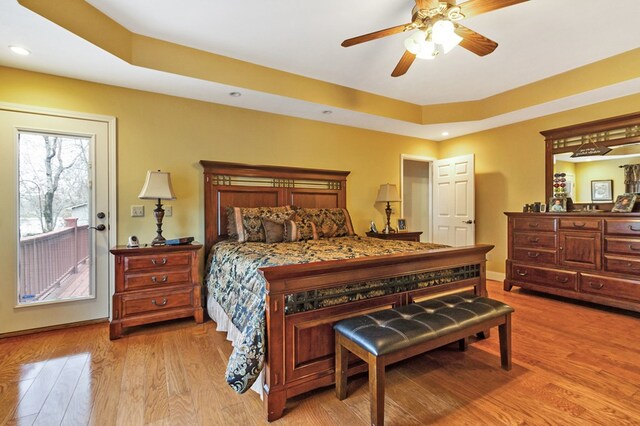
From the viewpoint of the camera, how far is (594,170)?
12.0 feet

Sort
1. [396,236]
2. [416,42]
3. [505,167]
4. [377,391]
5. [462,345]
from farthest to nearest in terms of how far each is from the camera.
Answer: [505,167] → [396,236] → [462,345] → [416,42] → [377,391]

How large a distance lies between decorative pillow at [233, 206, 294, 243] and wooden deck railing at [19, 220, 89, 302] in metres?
1.47

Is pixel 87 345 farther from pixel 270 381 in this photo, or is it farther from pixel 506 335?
pixel 506 335

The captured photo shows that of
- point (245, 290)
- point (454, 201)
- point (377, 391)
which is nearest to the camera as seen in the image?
point (377, 391)

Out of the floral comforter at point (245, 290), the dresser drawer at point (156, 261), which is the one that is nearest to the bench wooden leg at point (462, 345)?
the floral comforter at point (245, 290)

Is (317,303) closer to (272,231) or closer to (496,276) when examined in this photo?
(272,231)

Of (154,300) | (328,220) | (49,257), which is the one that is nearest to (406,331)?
(328,220)

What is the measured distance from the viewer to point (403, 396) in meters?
1.79

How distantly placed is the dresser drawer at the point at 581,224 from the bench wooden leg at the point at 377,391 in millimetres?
3334

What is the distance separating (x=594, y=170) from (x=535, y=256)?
126 cm

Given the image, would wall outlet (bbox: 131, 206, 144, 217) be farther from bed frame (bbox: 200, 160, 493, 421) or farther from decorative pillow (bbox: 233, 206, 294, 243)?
bed frame (bbox: 200, 160, 493, 421)

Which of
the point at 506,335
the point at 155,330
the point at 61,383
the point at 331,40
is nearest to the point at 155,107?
the point at 331,40

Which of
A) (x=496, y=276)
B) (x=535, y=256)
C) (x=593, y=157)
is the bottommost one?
(x=496, y=276)

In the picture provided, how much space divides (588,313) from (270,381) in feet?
11.5
